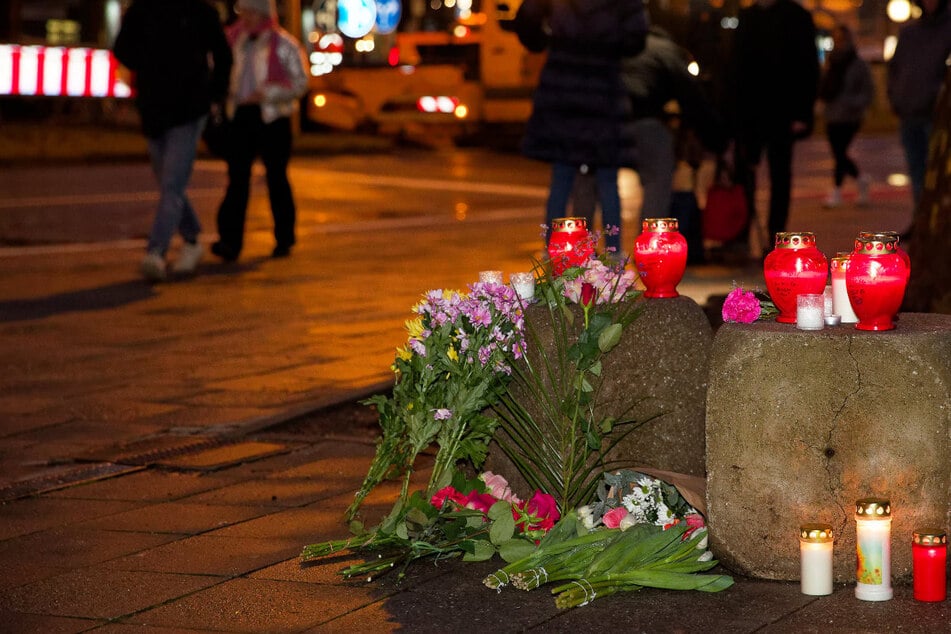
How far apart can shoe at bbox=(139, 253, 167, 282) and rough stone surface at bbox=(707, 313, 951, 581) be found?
6931mm

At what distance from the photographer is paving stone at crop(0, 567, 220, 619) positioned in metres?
4.25

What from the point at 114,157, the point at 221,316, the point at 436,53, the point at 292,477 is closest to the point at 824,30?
the point at 436,53

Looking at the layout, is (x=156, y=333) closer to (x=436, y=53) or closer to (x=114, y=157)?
(x=114, y=157)

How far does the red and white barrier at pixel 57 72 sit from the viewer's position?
85.8 feet

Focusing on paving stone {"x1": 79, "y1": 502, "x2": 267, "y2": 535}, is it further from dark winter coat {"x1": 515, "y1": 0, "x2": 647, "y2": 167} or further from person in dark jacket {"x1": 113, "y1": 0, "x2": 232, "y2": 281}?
person in dark jacket {"x1": 113, "y1": 0, "x2": 232, "y2": 281}

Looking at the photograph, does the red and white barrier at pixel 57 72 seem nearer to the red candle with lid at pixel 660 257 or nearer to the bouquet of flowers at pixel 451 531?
the red candle with lid at pixel 660 257

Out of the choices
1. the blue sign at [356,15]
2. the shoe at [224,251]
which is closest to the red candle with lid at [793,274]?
the shoe at [224,251]

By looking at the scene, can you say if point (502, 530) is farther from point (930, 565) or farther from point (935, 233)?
point (935, 233)

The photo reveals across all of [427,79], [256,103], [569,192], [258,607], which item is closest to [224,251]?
[256,103]

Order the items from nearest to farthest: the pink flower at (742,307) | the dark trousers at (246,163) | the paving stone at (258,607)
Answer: the paving stone at (258,607) → the pink flower at (742,307) → the dark trousers at (246,163)

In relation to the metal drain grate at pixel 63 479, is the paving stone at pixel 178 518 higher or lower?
higher

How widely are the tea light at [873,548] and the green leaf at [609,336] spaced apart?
890 millimetres

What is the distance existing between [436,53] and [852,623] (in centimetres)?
2476

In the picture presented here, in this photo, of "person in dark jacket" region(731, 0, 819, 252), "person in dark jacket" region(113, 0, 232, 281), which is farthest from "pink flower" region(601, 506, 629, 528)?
"person in dark jacket" region(731, 0, 819, 252)
